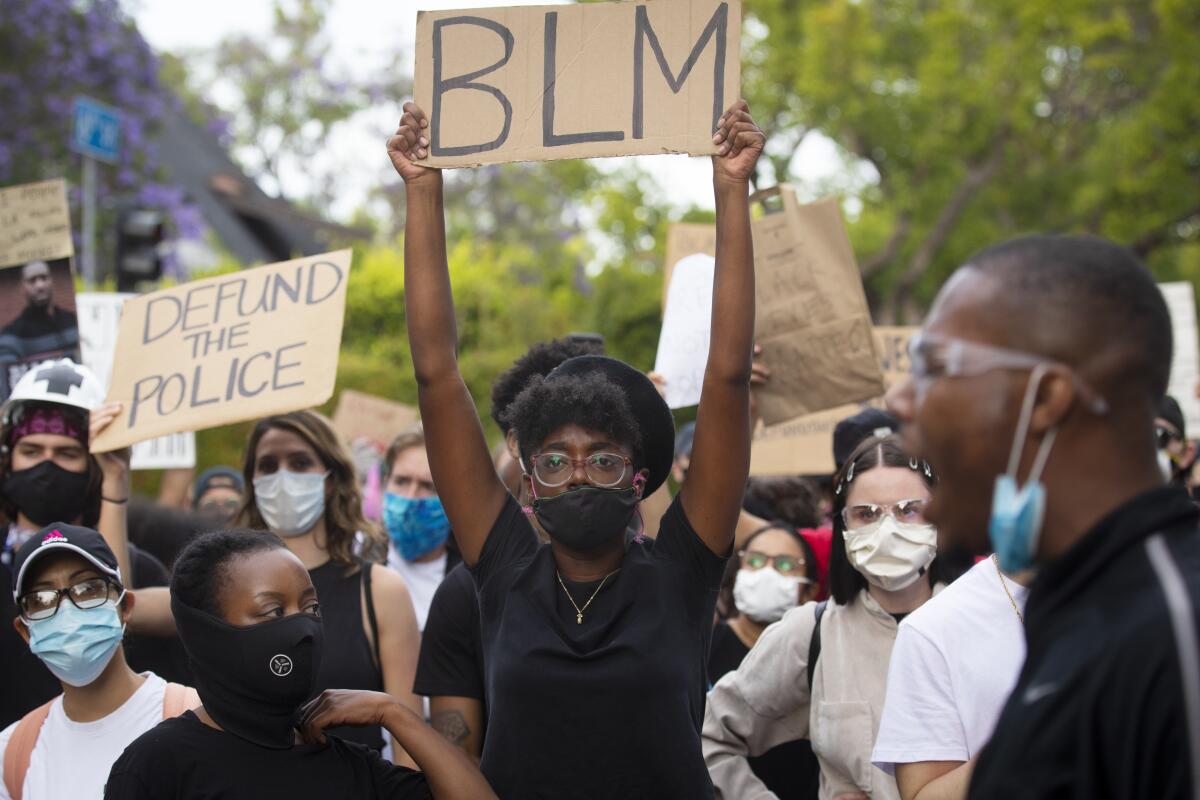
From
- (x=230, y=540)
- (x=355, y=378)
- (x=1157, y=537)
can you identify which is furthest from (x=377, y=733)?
(x=355, y=378)

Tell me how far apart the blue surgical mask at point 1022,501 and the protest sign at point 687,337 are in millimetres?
2910

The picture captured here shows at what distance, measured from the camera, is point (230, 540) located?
3.47 m

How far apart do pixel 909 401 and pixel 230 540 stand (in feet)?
6.28

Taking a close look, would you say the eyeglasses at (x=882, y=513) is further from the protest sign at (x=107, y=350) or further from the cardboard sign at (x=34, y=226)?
the protest sign at (x=107, y=350)

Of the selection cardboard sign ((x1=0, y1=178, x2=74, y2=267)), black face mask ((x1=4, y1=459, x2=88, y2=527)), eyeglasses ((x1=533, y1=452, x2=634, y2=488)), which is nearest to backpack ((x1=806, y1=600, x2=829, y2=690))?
eyeglasses ((x1=533, y1=452, x2=634, y2=488))

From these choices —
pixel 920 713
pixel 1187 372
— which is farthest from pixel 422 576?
pixel 1187 372

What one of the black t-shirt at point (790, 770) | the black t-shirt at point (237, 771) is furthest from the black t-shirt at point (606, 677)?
the black t-shirt at point (790, 770)

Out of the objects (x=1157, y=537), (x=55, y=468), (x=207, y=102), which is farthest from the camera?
(x=207, y=102)

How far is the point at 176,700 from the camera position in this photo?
3852 mm

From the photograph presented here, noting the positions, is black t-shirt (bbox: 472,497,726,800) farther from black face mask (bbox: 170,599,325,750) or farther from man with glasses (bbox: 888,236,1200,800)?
man with glasses (bbox: 888,236,1200,800)

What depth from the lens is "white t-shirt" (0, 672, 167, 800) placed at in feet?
12.1

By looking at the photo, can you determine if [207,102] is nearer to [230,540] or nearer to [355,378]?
[355,378]

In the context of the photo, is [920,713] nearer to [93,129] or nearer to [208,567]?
[208,567]

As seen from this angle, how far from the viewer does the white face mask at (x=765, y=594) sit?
5172 mm
